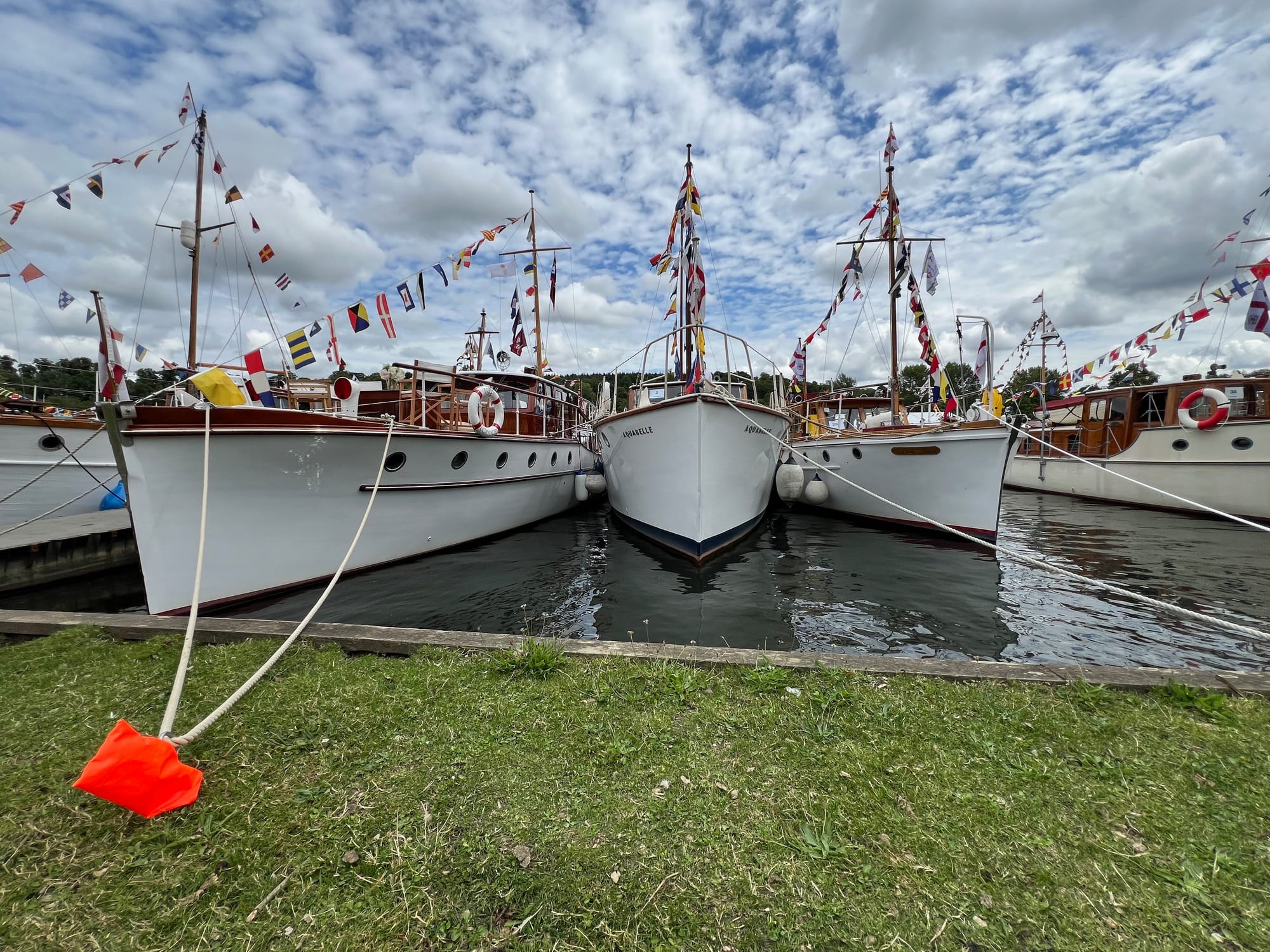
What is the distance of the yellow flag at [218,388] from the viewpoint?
441cm

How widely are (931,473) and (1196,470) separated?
30.6 ft

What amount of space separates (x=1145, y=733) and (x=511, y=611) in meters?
5.78

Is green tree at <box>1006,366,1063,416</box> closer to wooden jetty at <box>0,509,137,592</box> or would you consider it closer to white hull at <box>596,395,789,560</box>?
white hull at <box>596,395,789,560</box>

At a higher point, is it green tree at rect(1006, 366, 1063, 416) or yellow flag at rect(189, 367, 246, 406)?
green tree at rect(1006, 366, 1063, 416)

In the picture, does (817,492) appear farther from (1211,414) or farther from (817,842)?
(817,842)

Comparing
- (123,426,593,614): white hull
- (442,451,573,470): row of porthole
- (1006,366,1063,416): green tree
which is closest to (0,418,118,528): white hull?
(123,426,593,614): white hull

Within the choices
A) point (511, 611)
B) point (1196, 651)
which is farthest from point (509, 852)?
point (1196, 651)

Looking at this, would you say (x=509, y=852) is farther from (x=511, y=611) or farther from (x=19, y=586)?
(x=19, y=586)

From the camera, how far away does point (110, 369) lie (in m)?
5.57

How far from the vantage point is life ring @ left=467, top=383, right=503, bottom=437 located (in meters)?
8.66

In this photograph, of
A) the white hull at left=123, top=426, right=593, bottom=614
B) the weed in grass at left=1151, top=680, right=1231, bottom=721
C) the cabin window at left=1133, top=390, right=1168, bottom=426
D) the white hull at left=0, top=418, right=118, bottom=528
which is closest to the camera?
the weed in grass at left=1151, top=680, right=1231, bottom=721

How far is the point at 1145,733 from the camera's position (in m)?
2.52

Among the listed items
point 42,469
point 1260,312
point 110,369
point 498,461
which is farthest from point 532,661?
point 1260,312

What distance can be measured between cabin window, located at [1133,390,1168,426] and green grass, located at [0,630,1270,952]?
17524 millimetres
